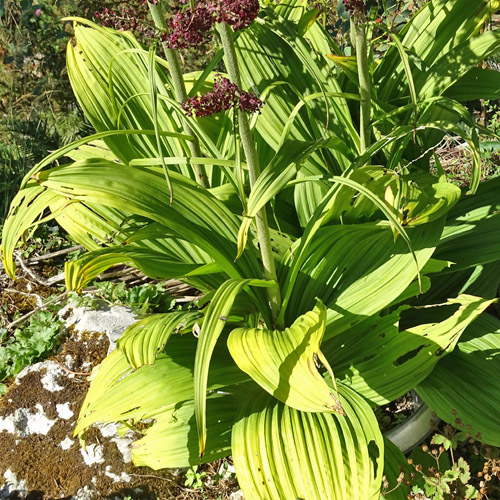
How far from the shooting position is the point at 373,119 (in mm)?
2156

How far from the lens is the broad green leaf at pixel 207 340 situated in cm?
143

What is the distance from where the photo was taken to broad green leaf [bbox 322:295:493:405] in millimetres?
1743

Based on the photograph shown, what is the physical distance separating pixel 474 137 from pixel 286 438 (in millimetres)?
1094

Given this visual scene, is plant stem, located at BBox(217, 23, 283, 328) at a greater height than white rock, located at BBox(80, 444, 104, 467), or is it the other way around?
plant stem, located at BBox(217, 23, 283, 328)

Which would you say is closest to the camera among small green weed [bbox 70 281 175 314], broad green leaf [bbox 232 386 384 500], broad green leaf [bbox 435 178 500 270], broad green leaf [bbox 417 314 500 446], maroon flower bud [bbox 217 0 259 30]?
maroon flower bud [bbox 217 0 259 30]

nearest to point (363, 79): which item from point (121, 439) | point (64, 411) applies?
point (121, 439)

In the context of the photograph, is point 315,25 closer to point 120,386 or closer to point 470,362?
point 470,362

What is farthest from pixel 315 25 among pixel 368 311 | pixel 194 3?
pixel 368 311

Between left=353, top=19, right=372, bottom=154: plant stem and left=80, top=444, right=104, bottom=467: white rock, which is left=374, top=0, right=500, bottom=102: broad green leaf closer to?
left=353, top=19, right=372, bottom=154: plant stem

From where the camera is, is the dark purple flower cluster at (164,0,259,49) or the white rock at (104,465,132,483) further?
the white rock at (104,465,132,483)

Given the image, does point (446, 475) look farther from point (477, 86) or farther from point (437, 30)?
point (437, 30)

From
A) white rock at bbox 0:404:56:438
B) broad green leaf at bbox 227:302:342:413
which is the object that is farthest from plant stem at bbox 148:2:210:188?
white rock at bbox 0:404:56:438

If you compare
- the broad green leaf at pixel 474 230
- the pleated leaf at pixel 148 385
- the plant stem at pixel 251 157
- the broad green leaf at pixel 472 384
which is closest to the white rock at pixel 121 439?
the pleated leaf at pixel 148 385

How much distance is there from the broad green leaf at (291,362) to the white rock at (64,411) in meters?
1.09
